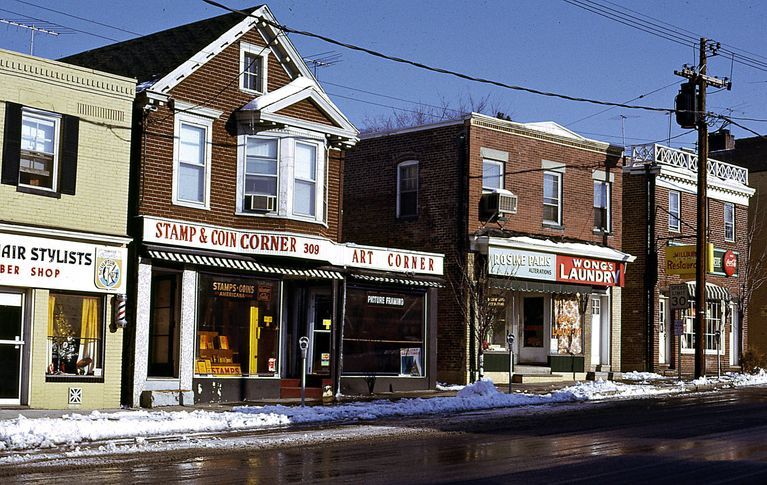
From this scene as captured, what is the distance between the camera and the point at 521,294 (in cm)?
3469

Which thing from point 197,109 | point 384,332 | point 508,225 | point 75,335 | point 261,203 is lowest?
point 75,335

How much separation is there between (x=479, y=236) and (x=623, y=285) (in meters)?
7.88

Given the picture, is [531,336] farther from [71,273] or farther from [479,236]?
[71,273]

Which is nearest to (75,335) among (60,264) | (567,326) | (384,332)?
(60,264)

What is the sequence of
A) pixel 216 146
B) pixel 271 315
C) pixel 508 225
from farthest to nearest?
pixel 508 225 < pixel 271 315 < pixel 216 146

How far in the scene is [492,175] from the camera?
106ft

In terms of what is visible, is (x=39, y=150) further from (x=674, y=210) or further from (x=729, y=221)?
(x=729, y=221)

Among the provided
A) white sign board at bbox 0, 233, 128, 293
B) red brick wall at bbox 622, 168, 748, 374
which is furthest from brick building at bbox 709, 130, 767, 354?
white sign board at bbox 0, 233, 128, 293

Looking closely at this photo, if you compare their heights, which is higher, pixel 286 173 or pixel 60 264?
pixel 286 173

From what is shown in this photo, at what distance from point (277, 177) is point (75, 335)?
6.36 m

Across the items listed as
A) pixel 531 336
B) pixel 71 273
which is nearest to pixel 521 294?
pixel 531 336

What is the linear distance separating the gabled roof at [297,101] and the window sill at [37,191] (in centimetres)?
525

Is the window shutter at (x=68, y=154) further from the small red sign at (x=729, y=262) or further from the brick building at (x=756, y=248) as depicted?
the brick building at (x=756, y=248)

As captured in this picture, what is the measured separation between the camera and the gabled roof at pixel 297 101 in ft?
82.1
